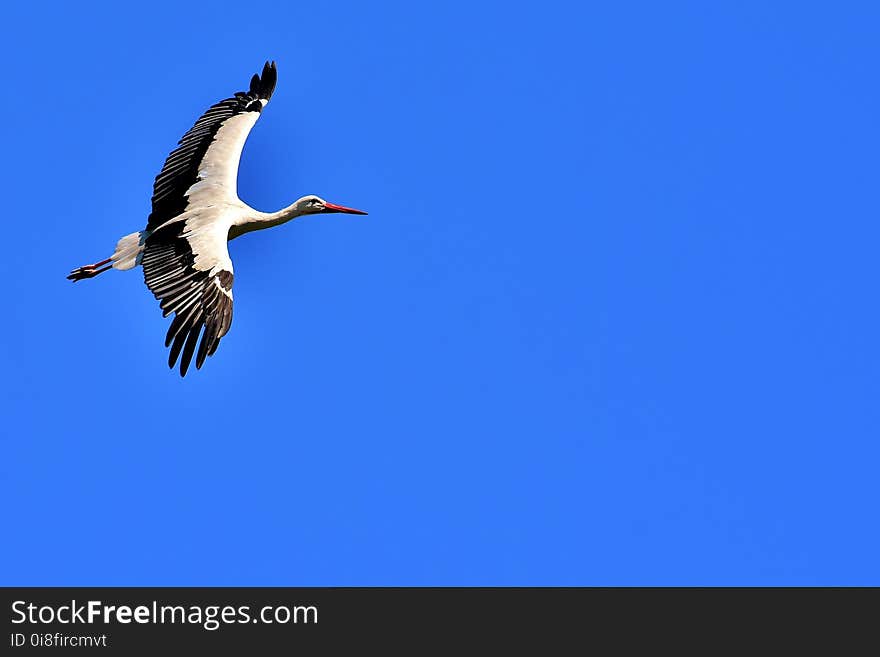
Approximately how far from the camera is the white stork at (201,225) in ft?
68.2

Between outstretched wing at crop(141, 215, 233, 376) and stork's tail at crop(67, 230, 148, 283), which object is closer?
outstretched wing at crop(141, 215, 233, 376)

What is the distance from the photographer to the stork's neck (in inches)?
907

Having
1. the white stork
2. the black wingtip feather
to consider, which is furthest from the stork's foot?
the black wingtip feather

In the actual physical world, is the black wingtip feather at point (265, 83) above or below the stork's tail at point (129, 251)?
above

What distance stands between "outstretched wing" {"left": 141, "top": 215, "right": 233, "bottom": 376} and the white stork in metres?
0.01

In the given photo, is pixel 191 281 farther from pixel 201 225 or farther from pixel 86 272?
pixel 86 272

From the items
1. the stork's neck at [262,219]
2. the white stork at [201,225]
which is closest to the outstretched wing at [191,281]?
the white stork at [201,225]

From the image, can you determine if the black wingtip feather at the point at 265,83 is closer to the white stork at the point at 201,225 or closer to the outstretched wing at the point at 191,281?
the white stork at the point at 201,225

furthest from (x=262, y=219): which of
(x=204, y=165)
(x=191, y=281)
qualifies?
(x=191, y=281)

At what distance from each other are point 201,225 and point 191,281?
1298 millimetres

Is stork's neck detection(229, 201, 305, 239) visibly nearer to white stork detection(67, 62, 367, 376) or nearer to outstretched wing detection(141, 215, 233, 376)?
white stork detection(67, 62, 367, 376)

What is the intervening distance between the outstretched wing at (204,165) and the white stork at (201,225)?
1 cm
